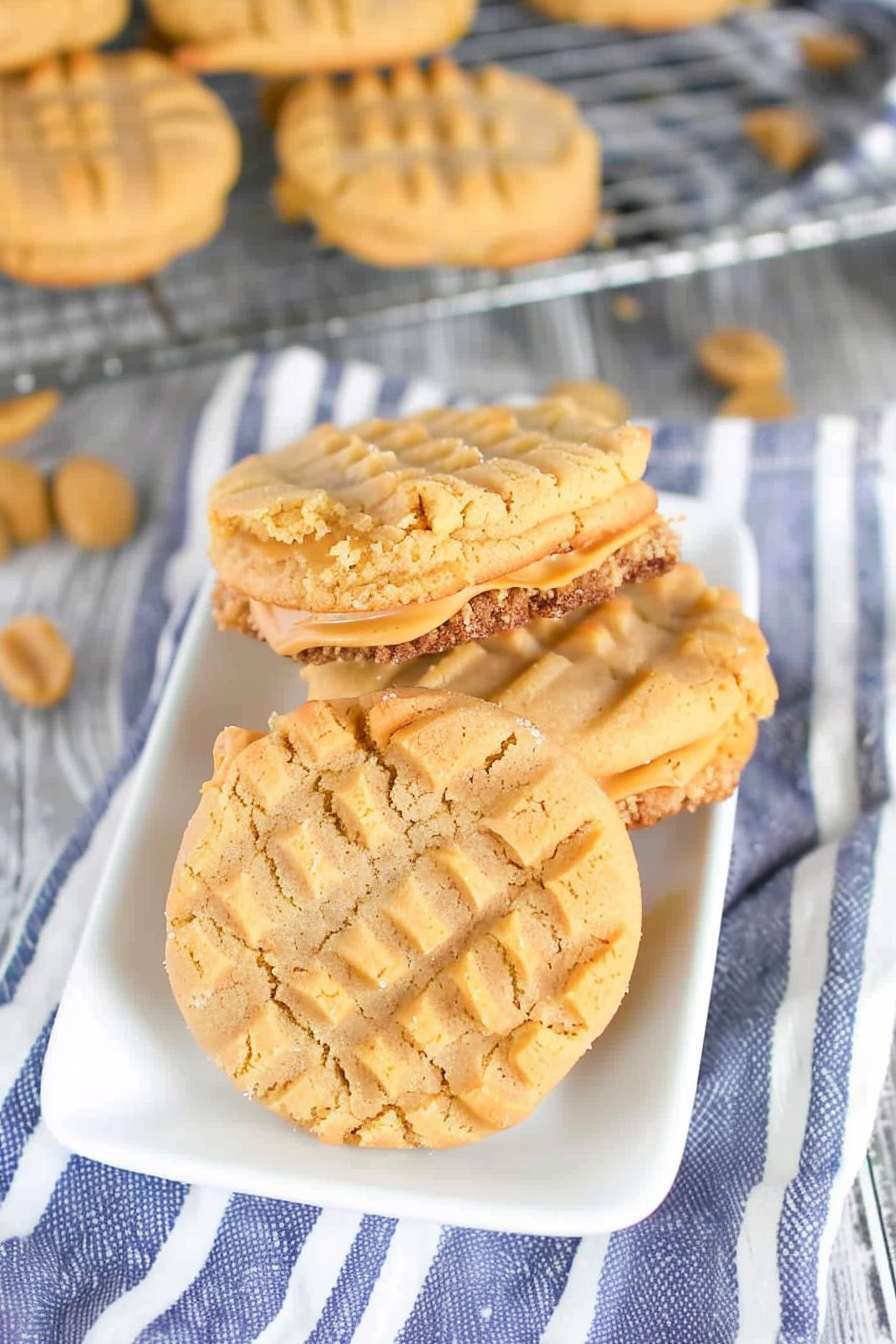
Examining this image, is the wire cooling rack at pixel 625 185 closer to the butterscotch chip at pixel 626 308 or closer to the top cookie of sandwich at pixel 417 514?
the butterscotch chip at pixel 626 308

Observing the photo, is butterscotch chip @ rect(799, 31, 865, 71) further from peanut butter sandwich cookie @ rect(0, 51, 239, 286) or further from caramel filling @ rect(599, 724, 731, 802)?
caramel filling @ rect(599, 724, 731, 802)

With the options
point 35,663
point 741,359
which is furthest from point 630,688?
point 741,359

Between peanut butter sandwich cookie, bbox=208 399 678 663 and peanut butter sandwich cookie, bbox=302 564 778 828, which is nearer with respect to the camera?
peanut butter sandwich cookie, bbox=208 399 678 663

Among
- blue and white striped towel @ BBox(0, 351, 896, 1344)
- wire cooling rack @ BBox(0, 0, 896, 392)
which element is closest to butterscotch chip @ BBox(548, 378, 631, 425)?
wire cooling rack @ BBox(0, 0, 896, 392)

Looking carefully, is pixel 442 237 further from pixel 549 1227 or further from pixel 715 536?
pixel 549 1227

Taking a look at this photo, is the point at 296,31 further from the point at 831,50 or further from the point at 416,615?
the point at 416,615

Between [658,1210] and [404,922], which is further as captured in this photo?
[658,1210]
